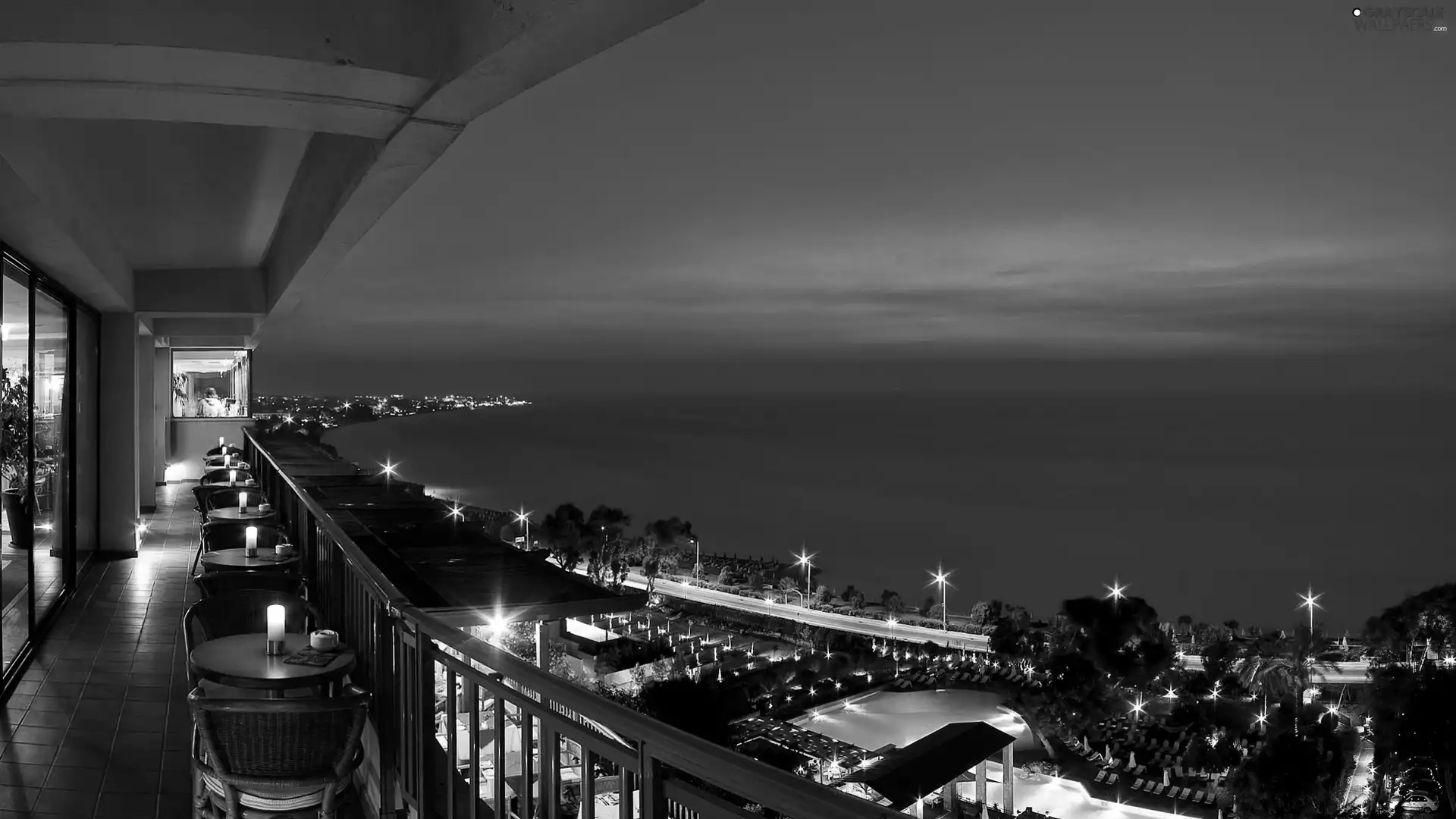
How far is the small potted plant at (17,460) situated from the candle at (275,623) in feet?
11.5

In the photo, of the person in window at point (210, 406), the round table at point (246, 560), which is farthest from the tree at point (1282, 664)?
the round table at point (246, 560)

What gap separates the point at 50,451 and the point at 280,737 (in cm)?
647

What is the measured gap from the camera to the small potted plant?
19.5 ft

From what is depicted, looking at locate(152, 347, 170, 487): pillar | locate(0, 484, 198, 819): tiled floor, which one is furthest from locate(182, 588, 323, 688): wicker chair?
locate(152, 347, 170, 487): pillar

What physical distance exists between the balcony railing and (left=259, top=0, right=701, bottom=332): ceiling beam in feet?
5.08

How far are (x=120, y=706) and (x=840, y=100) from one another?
36242 millimetres

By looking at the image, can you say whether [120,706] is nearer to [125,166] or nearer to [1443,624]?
[125,166]

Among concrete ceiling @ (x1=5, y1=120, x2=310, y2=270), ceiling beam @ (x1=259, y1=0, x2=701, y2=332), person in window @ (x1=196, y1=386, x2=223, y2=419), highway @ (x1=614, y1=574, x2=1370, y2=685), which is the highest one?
concrete ceiling @ (x1=5, y1=120, x2=310, y2=270)

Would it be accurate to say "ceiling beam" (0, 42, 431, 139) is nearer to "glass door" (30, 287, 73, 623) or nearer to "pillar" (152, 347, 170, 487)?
"glass door" (30, 287, 73, 623)

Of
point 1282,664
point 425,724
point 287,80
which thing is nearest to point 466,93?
point 287,80

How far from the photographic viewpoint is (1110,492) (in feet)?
322

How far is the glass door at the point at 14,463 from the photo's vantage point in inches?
229

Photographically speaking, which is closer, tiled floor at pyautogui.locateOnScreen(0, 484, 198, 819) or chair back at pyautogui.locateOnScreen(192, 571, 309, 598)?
tiled floor at pyautogui.locateOnScreen(0, 484, 198, 819)

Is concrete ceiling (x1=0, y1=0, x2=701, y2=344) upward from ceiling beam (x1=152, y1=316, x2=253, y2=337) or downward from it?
downward
